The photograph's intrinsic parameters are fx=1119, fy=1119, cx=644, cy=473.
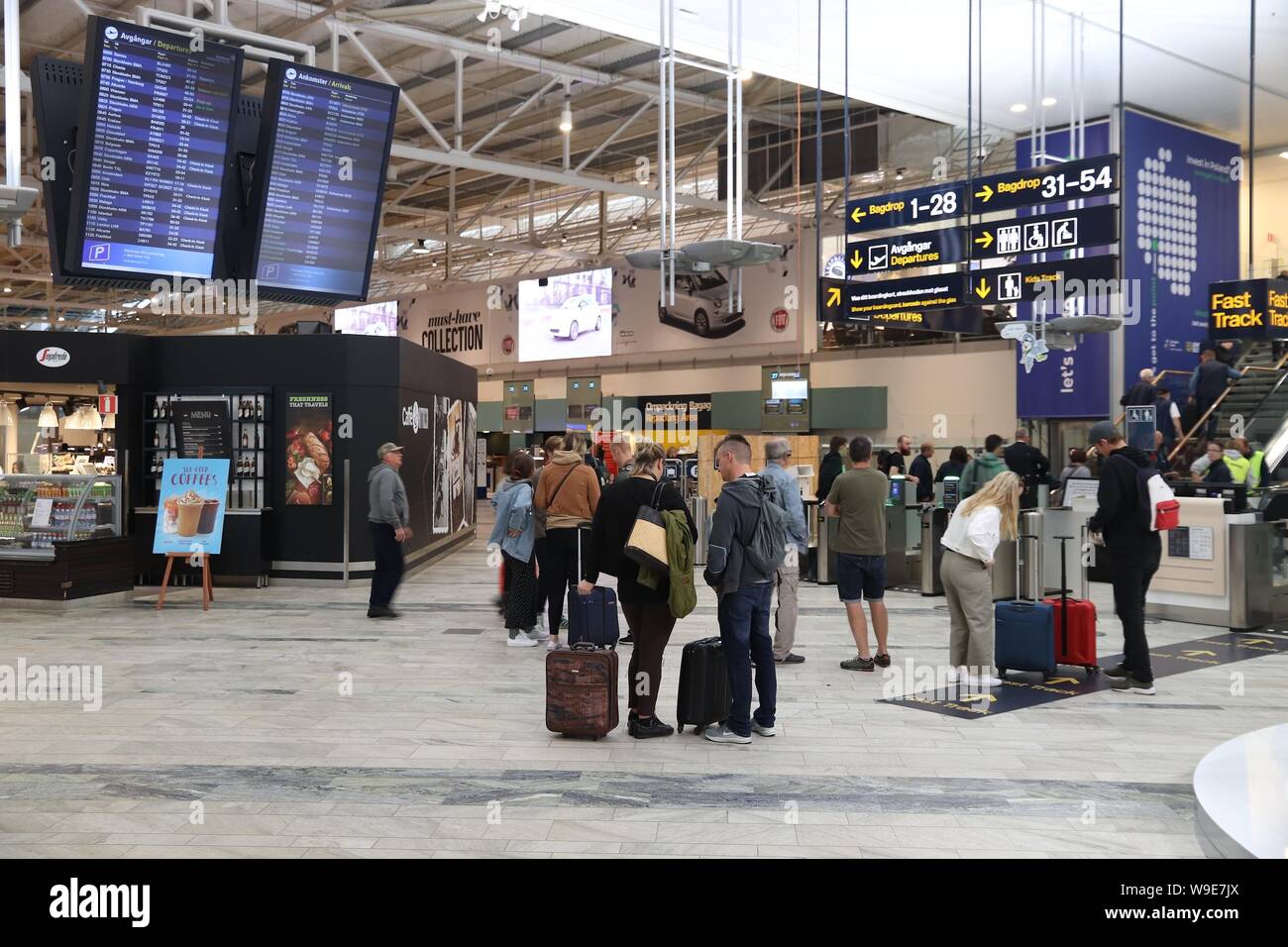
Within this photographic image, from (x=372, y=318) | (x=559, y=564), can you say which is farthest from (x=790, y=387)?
(x=372, y=318)

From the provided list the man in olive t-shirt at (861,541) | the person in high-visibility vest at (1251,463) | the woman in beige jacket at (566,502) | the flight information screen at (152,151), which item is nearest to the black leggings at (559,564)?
the woman in beige jacket at (566,502)

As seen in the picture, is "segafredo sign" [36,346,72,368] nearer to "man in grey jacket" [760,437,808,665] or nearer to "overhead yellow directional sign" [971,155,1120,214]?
"man in grey jacket" [760,437,808,665]

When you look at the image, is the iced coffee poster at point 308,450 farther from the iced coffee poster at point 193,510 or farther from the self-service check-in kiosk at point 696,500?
the self-service check-in kiosk at point 696,500

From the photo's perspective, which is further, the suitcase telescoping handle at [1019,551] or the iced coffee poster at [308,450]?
the iced coffee poster at [308,450]

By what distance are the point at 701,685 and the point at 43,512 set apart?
7486mm

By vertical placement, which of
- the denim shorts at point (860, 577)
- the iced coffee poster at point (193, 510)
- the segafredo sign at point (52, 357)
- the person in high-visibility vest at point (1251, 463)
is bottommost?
the denim shorts at point (860, 577)

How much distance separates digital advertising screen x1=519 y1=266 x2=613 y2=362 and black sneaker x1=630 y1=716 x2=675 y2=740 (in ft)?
62.0

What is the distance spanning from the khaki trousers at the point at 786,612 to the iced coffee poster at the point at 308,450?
246 inches

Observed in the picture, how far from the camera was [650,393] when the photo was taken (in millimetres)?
23703

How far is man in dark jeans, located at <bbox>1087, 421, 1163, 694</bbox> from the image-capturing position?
667 cm

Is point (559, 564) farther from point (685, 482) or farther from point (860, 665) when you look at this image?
point (685, 482)

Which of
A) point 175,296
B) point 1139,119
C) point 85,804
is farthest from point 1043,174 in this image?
point 85,804
